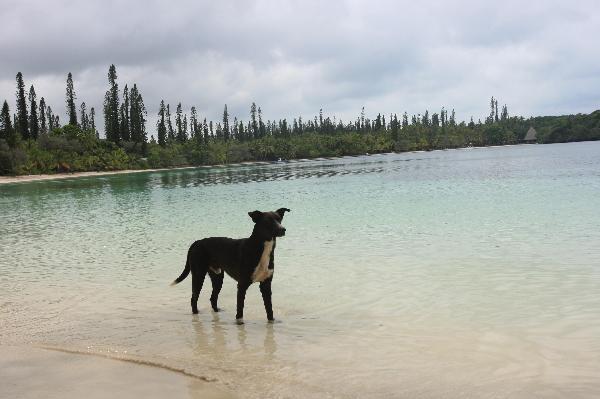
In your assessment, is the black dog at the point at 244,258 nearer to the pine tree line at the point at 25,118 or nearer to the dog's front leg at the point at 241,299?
the dog's front leg at the point at 241,299

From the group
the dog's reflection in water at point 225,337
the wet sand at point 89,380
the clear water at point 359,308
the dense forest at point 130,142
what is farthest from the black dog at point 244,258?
the dense forest at point 130,142

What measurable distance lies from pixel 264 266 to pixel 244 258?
0.31 metres

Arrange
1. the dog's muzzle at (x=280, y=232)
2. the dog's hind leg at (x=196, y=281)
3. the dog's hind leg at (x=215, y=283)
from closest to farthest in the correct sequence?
the dog's muzzle at (x=280, y=232)
the dog's hind leg at (x=196, y=281)
the dog's hind leg at (x=215, y=283)

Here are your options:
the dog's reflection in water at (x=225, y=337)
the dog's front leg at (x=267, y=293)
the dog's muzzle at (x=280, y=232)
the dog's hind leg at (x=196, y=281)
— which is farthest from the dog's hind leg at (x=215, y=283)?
the dog's muzzle at (x=280, y=232)

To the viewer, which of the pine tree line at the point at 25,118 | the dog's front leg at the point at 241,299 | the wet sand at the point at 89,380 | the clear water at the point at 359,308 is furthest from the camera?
the pine tree line at the point at 25,118

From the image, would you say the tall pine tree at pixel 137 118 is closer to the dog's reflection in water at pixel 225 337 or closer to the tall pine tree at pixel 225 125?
the tall pine tree at pixel 225 125

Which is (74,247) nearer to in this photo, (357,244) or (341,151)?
(357,244)

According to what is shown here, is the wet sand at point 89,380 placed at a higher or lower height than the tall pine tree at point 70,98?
lower

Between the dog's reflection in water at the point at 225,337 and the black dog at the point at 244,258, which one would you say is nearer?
the dog's reflection in water at the point at 225,337

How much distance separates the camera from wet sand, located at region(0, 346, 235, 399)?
5266mm

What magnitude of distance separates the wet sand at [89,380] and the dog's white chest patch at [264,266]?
6.52ft

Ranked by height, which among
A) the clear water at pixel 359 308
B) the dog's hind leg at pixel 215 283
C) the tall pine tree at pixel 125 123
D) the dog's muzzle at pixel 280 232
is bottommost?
the clear water at pixel 359 308

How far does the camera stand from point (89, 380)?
565 centimetres

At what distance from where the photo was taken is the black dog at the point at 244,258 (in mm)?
7363
